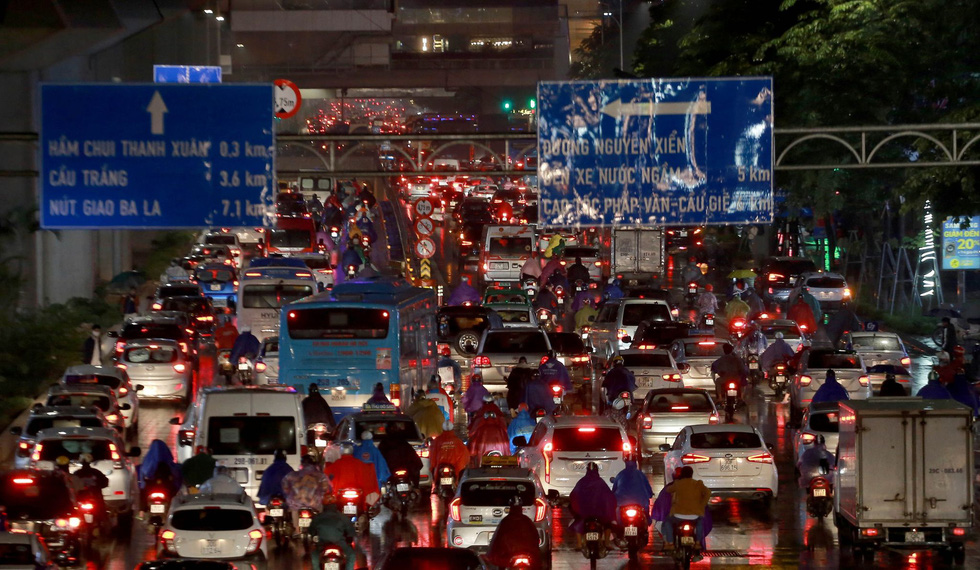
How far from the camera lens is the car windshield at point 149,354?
97.0ft

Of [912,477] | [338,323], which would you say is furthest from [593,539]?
[338,323]

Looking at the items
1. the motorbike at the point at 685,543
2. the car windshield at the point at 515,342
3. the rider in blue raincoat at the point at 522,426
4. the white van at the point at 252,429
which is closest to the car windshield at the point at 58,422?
the white van at the point at 252,429

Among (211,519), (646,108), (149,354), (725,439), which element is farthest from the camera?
(149,354)

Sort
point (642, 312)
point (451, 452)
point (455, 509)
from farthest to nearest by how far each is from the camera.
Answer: point (642, 312) → point (451, 452) → point (455, 509)

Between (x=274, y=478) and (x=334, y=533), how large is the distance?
10.0 feet

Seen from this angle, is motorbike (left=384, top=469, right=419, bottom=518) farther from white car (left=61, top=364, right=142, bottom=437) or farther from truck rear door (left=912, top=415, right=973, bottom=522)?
white car (left=61, top=364, right=142, bottom=437)

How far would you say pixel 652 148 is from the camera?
19.4m

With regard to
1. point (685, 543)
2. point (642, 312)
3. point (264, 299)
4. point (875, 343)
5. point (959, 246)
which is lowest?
point (685, 543)

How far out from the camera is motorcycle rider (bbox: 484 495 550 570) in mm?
15070

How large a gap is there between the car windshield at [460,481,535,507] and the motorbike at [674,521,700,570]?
185 cm

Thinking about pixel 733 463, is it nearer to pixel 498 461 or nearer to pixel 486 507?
pixel 498 461

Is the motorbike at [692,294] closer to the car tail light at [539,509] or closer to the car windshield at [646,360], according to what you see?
the car windshield at [646,360]

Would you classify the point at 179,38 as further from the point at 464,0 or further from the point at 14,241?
the point at 464,0

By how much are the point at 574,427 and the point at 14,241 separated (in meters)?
17.1
